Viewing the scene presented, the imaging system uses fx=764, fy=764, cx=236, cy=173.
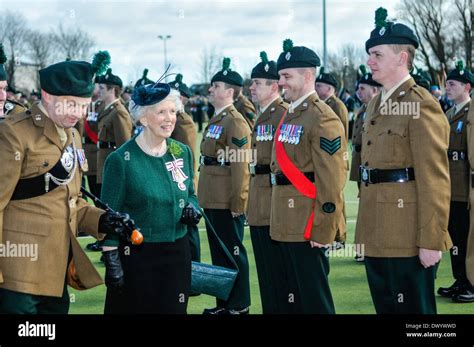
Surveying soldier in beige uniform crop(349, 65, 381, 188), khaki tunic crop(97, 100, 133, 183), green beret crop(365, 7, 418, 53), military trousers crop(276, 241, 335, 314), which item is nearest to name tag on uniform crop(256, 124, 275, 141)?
military trousers crop(276, 241, 335, 314)

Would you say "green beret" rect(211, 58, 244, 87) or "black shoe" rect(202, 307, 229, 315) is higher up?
"green beret" rect(211, 58, 244, 87)

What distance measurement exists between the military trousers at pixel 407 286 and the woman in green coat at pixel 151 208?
4.39ft

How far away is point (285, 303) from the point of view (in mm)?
6043

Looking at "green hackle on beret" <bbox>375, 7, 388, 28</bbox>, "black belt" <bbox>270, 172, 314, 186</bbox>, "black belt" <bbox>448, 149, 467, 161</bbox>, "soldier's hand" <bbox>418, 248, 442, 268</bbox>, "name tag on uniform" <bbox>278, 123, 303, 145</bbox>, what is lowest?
"soldier's hand" <bbox>418, 248, 442, 268</bbox>

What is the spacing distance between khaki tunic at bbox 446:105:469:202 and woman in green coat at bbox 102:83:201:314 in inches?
148

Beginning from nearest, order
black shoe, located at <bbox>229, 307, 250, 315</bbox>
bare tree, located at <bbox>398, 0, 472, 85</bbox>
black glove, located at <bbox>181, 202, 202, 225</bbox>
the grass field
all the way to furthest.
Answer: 1. black glove, located at <bbox>181, 202, 202, 225</bbox>
2. black shoe, located at <bbox>229, 307, 250, 315</bbox>
3. the grass field
4. bare tree, located at <bbox>398, 0, 472, 85</bbox>

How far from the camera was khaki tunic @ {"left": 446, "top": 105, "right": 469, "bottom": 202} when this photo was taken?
7582 millimetres

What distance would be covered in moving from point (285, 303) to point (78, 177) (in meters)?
2.23

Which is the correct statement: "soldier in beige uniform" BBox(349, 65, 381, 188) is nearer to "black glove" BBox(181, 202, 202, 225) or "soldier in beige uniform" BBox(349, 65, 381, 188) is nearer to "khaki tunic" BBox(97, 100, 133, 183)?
"khaki tunic" BBox(97, 100, 133, 183)

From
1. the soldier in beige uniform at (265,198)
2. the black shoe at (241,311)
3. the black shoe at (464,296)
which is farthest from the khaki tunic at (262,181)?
the black shoe at (464,296)

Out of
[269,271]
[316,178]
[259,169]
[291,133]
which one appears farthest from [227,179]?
[316,178]

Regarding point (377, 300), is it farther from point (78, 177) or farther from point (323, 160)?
point (78, 177)

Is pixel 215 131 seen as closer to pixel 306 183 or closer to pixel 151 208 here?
pixel 306 183

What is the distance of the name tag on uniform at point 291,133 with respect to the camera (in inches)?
217
